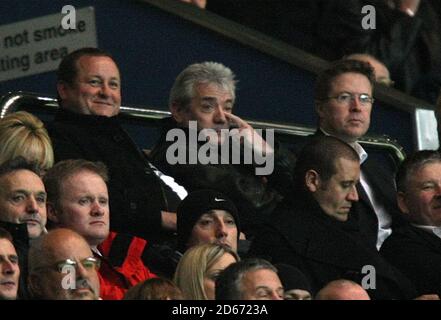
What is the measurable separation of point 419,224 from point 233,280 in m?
2.04

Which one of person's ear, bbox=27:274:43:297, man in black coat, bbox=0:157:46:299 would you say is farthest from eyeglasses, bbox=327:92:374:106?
person's ear, bbox=27:274:43:297

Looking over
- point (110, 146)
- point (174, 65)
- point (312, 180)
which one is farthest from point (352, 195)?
point (174, 65)

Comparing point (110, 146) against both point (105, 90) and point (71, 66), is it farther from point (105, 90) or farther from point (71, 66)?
point (71, 66)

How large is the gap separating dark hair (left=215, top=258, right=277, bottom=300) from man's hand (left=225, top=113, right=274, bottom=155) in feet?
6.50

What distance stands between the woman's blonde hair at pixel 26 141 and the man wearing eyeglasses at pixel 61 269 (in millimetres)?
946

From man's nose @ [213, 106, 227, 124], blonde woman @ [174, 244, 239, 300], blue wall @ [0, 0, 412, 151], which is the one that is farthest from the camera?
blue wall @ [0, 0, 412, 151]

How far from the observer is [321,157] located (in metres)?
9.38

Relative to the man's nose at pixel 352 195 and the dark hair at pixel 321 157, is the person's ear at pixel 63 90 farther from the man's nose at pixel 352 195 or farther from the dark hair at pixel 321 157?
the man's nose at pixel 352 195

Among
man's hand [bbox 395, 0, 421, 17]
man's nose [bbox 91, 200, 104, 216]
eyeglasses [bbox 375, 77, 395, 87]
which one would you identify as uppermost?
man's hand [bbox 395, 0, 421, 17]

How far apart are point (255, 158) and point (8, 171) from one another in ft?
6.15

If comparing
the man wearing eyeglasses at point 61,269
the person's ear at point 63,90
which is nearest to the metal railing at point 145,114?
the person's ear at point 63,90

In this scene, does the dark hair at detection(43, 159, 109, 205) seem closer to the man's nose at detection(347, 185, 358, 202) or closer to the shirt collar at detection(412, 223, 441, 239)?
the man's nose at detection(347, 185, 358, 202)

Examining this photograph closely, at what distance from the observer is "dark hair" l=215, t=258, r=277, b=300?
791cm
